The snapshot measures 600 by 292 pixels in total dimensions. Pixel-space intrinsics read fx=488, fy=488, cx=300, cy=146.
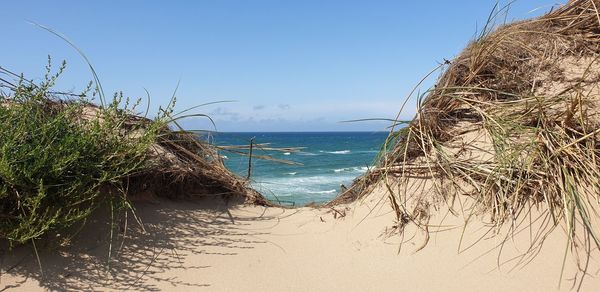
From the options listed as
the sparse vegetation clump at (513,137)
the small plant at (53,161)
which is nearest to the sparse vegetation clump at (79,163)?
the small plant at (53,161)

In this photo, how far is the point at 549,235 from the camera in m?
3.88

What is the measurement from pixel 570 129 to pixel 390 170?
1.67 meters

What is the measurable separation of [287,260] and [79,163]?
71.5 inches

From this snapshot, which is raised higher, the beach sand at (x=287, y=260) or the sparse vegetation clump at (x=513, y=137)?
the sparse vegetation clump at (x=513, y=137)

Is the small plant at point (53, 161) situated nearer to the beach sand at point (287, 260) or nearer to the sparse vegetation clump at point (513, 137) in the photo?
the beach sand at point (287, 260)

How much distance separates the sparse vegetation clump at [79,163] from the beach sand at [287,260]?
0.96 feet

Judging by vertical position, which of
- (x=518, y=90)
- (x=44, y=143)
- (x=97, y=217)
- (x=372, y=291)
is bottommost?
(x=372, y=291)

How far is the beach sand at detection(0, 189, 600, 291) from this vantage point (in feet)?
11.7

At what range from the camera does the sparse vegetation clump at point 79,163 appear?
11.3ft

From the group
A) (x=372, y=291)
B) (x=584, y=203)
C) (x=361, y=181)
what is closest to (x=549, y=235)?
(x=584, y=203)

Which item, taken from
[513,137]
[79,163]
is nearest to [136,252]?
[79,163]

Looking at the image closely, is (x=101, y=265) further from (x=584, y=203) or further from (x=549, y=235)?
(x=584, y=203)

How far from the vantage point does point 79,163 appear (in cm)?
372

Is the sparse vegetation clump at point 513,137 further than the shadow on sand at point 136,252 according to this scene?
Yes
